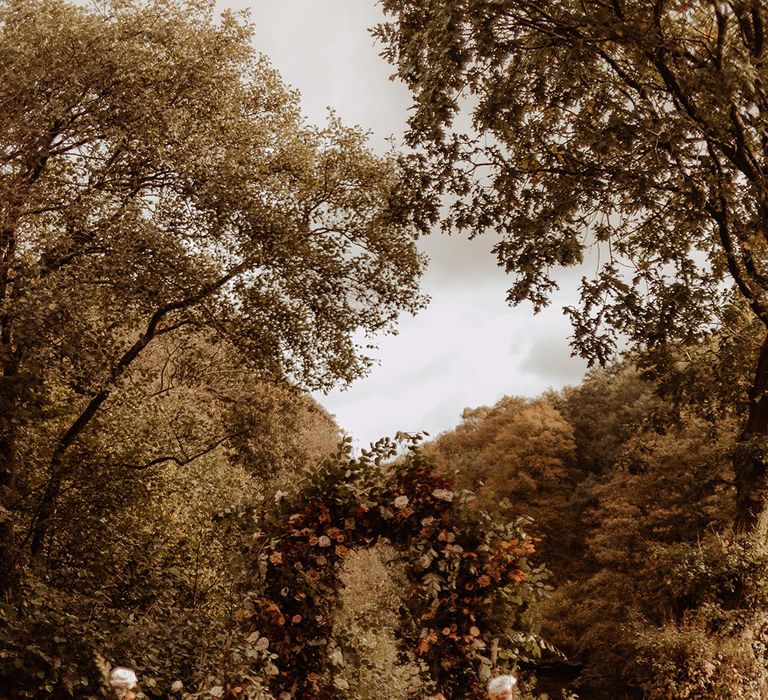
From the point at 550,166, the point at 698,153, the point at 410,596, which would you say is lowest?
the point at 410,596

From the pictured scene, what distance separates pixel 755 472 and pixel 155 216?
10570 mm

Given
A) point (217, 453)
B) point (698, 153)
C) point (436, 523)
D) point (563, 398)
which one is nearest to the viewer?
point (436, 523)

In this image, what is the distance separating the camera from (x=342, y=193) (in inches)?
454

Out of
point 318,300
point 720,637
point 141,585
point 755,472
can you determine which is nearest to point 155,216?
point 318,300

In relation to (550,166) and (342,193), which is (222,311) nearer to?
(342,193)

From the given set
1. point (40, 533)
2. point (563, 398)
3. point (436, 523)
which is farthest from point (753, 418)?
point (563, 398)

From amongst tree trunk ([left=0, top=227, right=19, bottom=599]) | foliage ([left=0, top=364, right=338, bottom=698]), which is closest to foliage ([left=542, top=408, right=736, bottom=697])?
foliage ([left=0, top=364, right=338, bottom=698])

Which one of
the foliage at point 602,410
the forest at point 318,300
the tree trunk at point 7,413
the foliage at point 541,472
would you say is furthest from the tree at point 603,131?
the foliage at point 602,410

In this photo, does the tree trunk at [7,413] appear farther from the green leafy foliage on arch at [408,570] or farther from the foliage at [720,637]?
the foliage at [720,637]

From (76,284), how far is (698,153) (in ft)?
25.9

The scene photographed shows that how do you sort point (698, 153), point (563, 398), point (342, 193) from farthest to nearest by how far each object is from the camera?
point (563, 398) < point (342, 193) < point (698, 153)

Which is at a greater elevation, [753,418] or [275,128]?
[275,128]

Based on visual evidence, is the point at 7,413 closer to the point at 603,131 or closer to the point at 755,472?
the point at 603,131

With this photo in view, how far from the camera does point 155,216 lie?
33.5 ft
